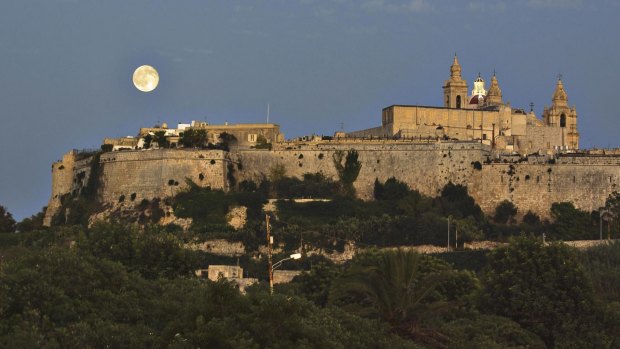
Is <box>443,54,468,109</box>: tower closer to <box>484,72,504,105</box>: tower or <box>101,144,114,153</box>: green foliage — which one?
<box>484,72,504,105</box>: tower

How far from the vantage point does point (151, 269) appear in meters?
48.7

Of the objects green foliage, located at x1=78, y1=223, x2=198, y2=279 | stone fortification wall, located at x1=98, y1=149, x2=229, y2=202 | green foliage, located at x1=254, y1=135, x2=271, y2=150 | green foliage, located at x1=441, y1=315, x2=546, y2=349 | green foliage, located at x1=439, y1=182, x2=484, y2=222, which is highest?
green foliage, located at x1=254, y1=135, x2=271, y2=150

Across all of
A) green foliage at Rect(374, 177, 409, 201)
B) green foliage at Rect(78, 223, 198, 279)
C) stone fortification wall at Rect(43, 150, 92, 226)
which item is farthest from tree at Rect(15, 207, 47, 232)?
green foliage at Rect(78, 223, 198, 279)

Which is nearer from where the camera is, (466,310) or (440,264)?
(466,310)

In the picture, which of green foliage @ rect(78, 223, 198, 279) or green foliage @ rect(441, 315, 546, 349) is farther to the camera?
green foliage @ rect(78, 223, 198, 279)

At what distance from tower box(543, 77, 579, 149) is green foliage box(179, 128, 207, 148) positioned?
22411 millimetres

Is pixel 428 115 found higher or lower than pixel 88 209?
higher

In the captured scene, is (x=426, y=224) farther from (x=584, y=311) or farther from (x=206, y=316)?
(x=206, y=316)

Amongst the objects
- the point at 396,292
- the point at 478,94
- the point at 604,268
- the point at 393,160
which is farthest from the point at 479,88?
the point at 396,292

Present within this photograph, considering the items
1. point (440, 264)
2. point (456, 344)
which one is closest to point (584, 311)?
point (456, 344)

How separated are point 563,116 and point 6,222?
116 feet

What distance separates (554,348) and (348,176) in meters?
40.2

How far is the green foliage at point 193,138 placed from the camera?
8981 cm

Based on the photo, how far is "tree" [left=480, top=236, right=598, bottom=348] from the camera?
47.9 meters
